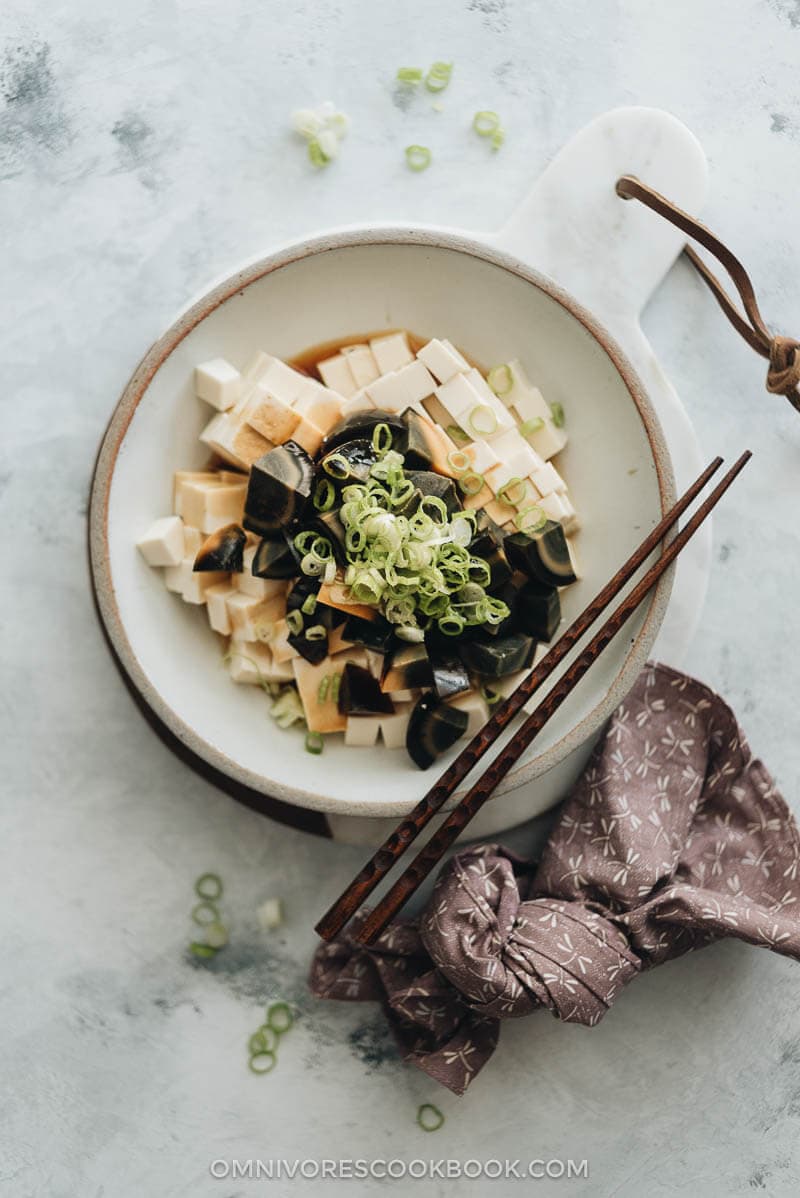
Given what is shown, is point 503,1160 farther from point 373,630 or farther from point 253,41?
point 253,41

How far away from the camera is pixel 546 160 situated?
226 centimetres

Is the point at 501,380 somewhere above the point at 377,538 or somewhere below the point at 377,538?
above

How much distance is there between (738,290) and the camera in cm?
213

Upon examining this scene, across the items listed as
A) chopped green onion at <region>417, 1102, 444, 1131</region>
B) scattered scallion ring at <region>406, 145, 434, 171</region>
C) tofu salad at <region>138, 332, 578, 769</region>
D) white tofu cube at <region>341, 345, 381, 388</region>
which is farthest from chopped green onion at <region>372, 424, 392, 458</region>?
chopped green onion at <region>417, 1102, 444, 1131</region>

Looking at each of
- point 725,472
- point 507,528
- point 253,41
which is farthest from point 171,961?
point 253,41

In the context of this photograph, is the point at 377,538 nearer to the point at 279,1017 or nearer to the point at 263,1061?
the point at 279,1017

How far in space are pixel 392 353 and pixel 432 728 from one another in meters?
0.81

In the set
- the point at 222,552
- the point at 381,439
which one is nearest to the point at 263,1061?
the point at 222,552

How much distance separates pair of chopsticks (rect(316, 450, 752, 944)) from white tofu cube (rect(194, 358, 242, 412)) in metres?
0.85

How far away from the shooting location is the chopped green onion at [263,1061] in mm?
2350

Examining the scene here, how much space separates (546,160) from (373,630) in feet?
3.94

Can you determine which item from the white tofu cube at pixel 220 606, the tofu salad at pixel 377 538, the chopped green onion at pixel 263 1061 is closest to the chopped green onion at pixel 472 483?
the tofu salad at pixel 377 538

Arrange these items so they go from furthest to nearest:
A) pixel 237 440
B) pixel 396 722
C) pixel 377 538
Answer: pixel 396 722 < pixel 237 440 < pixel 377 538

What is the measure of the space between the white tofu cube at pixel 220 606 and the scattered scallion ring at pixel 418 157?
42.1 inches
